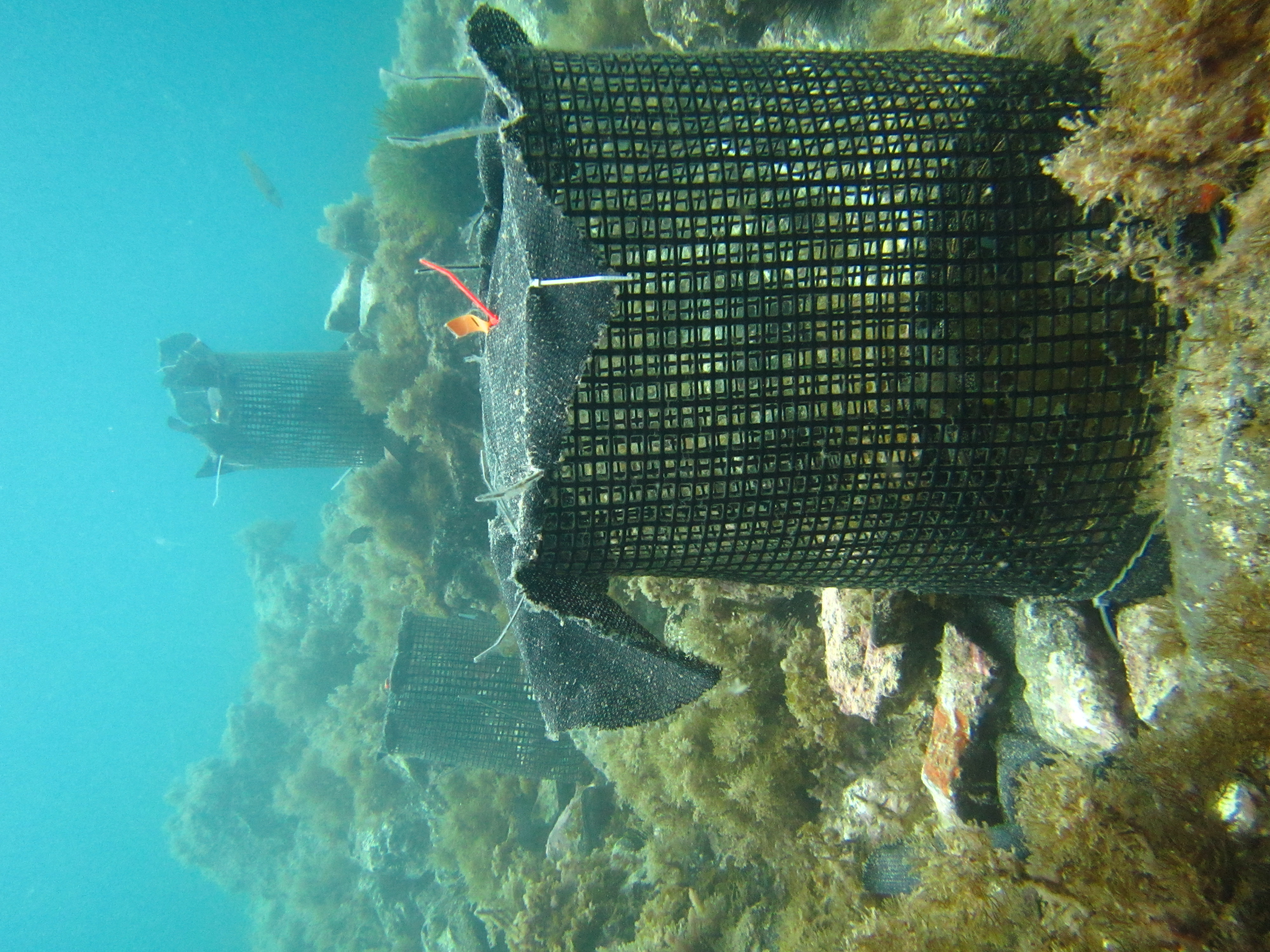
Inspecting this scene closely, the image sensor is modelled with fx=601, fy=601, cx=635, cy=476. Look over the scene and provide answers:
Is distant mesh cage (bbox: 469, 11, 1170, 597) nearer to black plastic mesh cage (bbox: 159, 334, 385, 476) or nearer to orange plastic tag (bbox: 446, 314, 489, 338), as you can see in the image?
orange plastic tag (bbox: 446, 314, 489, 338)

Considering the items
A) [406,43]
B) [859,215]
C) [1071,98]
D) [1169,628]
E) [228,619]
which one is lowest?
[228,619]

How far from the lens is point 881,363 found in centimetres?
170

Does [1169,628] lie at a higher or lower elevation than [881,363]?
lower

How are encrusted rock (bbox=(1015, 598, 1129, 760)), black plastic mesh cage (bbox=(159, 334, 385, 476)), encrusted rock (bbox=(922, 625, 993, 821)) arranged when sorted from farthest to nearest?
black plastic mesh cage (bbox=(159, 334, 385, 476))
encrusted rock (bbox=(922, 625, 993, 821))
encrusted rock (bbox=(1015, 598, 1129, 760))

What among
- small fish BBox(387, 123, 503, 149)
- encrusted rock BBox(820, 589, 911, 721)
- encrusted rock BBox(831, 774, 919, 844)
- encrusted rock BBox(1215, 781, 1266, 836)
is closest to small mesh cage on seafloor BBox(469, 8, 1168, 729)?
small fish BBox(387, 123, 503, 149)

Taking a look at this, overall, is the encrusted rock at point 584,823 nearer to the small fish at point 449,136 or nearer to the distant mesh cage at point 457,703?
the distant mesh cage at point 457,703

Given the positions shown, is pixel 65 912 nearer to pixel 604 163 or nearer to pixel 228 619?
pixel 228 619

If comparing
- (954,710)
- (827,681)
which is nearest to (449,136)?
(954,710)

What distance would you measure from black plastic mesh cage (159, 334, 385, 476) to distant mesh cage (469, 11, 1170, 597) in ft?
24.0

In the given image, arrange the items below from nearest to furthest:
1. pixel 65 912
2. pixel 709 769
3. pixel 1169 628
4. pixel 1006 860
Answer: pixel 1169 628, pixel 1006 860, pixel 709 769, pixel 65 912

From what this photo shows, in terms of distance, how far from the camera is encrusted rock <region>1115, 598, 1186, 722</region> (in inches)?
75.2

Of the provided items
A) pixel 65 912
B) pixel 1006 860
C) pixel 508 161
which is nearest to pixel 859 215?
pixel 508 161

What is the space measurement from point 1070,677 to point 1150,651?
0.31 m

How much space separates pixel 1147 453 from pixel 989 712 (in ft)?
4.79
